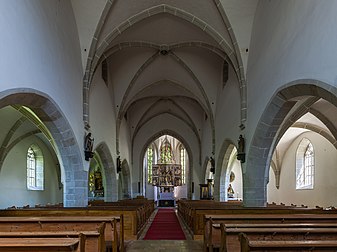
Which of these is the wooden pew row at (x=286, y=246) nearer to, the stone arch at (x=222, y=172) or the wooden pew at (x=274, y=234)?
the wooden pew at (x=274, y=234)

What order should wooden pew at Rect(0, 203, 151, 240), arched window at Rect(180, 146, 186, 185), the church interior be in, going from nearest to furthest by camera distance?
1. the church interior
2. wooden pew at Rect(0, 203, 151, 240)
3. arched window at Rect(180, 146, 186, 185)

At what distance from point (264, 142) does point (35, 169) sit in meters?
13.6

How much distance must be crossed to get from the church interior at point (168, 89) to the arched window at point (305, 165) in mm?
63

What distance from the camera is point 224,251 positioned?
5070 mm

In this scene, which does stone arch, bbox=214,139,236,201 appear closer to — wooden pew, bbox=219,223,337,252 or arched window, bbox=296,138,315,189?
arched window, bbox=296,138,315,189

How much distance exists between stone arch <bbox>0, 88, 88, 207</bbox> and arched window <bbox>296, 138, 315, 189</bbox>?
13.3m

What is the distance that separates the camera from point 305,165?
72.5 feet

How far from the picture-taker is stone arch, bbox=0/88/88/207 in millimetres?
10500

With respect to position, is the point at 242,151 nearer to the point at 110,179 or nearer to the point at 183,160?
the point at 110,179

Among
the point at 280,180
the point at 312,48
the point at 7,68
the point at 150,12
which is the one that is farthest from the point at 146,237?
the point at 280,180

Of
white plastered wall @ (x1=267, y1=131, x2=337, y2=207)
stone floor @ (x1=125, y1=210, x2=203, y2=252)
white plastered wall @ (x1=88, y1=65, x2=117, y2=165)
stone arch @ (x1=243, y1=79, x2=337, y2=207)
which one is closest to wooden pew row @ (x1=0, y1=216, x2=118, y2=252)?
stone floor @ (x1=125, y1=210, x2=203, y2=252)

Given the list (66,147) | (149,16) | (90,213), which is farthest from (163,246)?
(149,16)

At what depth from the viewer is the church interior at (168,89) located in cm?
863

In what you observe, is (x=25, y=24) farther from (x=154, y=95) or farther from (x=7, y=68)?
(x=154, y=95)
